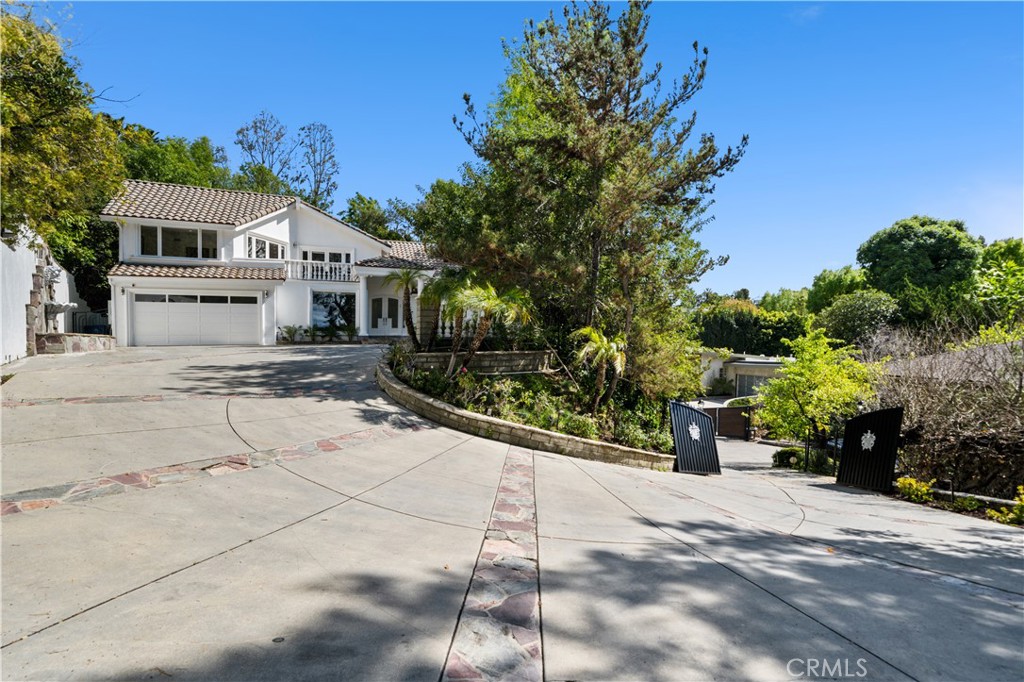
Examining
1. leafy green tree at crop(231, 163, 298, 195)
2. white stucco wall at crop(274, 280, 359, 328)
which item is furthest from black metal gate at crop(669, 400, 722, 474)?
leafy green tree at crop(231, 163, 298, 195)

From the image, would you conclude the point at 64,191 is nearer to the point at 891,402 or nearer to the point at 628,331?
the point at 628,331

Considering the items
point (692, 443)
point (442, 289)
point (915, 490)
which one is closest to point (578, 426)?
point (692, 443)

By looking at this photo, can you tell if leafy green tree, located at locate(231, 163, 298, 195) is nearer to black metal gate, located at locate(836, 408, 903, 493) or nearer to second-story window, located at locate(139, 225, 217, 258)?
second-story window, located at locate(139, 225, 217, 258)

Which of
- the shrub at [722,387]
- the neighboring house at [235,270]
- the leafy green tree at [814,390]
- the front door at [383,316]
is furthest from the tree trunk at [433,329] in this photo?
the shrub at [722,387]

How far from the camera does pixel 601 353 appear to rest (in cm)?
1141

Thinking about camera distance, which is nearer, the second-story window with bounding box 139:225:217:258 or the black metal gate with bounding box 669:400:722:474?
the black metal gate with bounding box 669:400:722:474

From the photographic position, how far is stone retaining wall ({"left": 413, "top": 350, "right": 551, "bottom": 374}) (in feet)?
37.4

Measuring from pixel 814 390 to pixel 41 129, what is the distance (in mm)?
18490

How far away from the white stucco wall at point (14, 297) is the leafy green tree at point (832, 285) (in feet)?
162

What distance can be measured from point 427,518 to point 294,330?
67.4 ft

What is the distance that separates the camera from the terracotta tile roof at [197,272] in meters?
19.6

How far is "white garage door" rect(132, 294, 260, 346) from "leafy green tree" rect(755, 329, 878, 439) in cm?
2049

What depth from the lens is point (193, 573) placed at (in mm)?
3375

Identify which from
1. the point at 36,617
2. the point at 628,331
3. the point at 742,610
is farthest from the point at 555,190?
the point at 36,617
